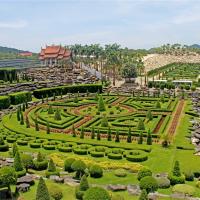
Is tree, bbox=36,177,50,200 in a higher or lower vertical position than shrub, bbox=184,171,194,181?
higher

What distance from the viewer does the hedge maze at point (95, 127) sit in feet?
148

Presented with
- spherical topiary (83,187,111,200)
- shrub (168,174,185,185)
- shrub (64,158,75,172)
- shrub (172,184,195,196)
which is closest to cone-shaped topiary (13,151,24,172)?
shrub (64,158,75,172)

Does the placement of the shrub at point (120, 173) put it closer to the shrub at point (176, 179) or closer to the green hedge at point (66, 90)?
the shrub at point (176, 179)

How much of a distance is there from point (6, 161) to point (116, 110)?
113 feet

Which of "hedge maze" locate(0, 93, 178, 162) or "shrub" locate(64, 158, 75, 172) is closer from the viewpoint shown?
"shrub" locate(64, 158, 75, 172)

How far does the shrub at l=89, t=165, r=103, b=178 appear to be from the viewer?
35272 millimetres

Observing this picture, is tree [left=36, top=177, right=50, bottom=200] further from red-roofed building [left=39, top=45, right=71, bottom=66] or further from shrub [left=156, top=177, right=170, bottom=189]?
red-roofed building [left=39, top=45, right=71, bottom=66]

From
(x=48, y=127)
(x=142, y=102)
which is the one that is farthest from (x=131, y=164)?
(x=142, y=102)

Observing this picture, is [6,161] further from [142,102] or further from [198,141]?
[142,102]

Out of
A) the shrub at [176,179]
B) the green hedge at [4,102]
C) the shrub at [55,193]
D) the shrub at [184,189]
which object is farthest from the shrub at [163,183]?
the green hedge at [4,102]

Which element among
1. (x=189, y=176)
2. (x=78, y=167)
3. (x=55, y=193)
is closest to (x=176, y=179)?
(x=189, y=176)

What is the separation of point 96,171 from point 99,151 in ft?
Result: 28.5

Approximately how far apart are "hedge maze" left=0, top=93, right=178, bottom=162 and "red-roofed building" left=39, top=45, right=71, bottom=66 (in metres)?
65.9

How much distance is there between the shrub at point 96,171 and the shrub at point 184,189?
768 cm
